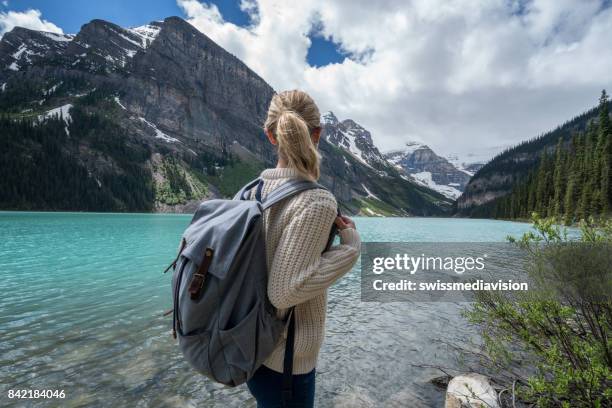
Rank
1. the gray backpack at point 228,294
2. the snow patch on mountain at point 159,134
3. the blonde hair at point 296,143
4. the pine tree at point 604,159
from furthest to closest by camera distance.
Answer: the snow patch on mountain at point 159,134 < the pine tree at point 604,159 < the blonde hair at point 296,143 < the gray backpack at point 228,294

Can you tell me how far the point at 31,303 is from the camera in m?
11.0

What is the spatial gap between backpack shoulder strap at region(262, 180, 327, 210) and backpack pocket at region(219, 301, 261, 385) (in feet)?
1.83

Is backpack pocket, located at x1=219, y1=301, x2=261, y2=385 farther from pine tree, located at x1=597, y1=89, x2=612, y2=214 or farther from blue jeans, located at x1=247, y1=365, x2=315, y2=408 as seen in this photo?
pine tree, located at x1=597, y1=89, x2=612, y2=214

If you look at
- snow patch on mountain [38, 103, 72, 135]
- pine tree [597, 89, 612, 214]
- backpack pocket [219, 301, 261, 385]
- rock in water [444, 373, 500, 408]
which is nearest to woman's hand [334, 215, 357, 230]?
backpack pocket [219, 301, 261, 385]

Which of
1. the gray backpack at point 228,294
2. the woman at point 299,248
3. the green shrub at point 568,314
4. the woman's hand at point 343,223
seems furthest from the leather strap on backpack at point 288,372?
the green shrub at point 568,314

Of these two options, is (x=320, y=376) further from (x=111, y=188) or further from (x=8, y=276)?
(x=111, y=188)

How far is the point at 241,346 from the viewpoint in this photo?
5.90ft

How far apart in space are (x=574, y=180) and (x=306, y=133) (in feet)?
295

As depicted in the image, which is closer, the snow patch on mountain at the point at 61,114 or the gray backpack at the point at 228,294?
the gray backpack at the point at 228,294

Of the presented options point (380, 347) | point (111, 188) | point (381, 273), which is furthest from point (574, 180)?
point (111, 188)

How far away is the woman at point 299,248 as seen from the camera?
177cm

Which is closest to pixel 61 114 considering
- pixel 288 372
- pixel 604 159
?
pixel 288 372

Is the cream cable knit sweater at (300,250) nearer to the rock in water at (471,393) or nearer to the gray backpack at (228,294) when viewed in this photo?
the gray backpack at (228,294)

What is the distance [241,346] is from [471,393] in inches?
176
